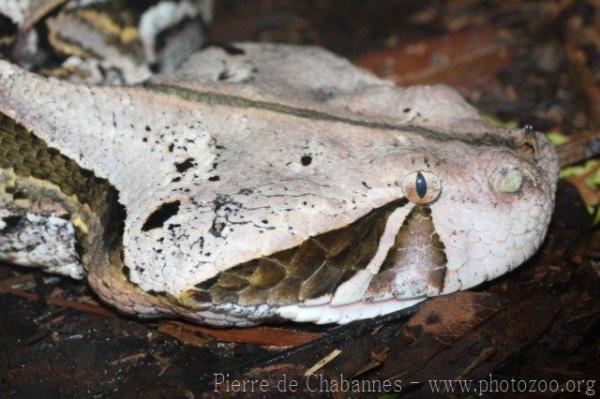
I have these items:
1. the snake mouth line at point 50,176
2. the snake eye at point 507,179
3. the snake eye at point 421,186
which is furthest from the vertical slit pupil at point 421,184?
the snake mouth line at point 50,176

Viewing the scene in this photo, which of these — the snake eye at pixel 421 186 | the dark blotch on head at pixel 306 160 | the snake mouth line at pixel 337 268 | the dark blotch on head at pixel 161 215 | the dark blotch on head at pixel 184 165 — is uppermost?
the dark blotch on head at pixel 184 165

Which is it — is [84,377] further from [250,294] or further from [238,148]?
[238,148]

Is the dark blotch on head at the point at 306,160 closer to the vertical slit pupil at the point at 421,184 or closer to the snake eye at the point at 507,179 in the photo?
the vertical slit pupil at the point at 421,184

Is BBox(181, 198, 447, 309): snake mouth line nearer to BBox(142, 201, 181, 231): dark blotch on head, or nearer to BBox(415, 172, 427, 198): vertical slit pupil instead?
BBox(415, 172, 427, 198): vertical slit pupil

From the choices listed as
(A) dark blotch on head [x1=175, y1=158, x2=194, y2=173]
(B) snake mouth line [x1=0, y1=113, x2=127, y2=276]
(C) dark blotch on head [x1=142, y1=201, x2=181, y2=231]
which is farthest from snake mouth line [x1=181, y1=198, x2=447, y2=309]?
(B) snake mouth line [x1=0, y1=113, x2=127, y2=276]

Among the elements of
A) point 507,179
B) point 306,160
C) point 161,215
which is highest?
point 306,160

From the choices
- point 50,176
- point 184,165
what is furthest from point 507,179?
point 50,176

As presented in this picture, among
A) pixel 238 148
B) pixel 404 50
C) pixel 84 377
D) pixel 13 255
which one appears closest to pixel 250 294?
pixel 238 148

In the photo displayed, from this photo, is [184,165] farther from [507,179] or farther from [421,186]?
[507,179]
